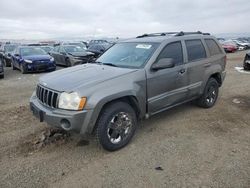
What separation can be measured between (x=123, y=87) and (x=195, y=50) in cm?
237

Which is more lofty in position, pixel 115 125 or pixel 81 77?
pixel 81 77

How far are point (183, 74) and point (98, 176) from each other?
8.78 ft

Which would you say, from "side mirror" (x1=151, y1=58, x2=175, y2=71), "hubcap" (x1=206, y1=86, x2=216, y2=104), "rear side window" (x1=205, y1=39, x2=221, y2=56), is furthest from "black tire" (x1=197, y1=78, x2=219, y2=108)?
"side mirror" (x1=151, y1=58, x2=175, y2=71)

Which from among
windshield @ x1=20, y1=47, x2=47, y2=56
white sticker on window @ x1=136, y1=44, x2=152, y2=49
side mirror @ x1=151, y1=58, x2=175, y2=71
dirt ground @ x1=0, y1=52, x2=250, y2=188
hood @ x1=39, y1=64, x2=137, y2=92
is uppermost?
white sticker on window @ x1=136, y1=44, x2=152, y2=49

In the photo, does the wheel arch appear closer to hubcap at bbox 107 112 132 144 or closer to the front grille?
hubcap at bbox 107 112 132 144

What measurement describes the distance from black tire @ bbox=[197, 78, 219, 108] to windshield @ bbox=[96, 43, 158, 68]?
197 centimetres

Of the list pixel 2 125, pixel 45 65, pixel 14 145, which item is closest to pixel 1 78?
pixel 45 65

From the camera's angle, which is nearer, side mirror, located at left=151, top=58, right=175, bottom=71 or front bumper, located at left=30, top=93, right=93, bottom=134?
front bumper, located at left=30, top=93, right=93, bottom=134

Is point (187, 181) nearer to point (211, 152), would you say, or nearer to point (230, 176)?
point (230, 176)

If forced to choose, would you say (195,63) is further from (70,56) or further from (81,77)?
(70,56)

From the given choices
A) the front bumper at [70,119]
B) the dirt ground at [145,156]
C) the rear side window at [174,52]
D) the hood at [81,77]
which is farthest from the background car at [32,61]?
the front bumper at [70,119]

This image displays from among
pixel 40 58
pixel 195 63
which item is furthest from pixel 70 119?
pixel 40 58

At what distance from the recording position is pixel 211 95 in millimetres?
6188

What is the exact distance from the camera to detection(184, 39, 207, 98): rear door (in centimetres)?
527
